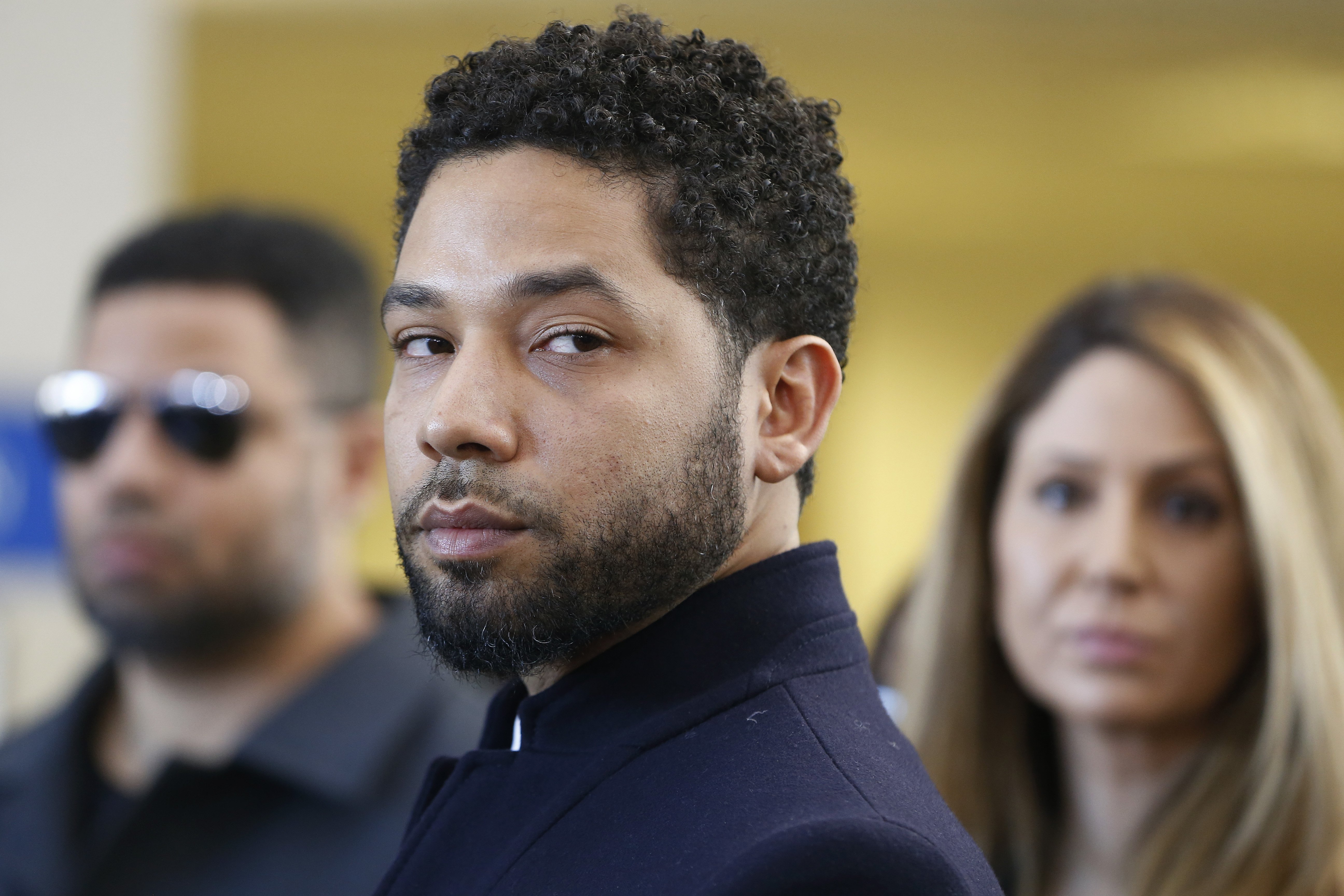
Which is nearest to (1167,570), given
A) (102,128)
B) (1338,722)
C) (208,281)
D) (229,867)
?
(1338,722)

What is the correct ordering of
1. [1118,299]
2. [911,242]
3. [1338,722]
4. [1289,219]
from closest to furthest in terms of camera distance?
[1338,722] < [1118,299] < [1289,219] < [911,242]

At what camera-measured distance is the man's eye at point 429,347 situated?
1.03 meters

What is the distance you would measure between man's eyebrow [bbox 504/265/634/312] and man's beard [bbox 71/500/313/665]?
1.42m

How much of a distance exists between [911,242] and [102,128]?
14.3 feet

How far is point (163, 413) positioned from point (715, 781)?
155cm

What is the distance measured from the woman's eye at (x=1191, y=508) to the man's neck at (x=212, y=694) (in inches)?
52.0

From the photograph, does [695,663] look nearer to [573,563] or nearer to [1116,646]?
→ [573,563]

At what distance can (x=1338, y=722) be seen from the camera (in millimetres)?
1733

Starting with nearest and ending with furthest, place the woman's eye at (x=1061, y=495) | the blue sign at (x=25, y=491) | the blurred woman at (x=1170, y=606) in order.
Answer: the blurred woman at (x=1170, y=606) < the woman's eye at (x=1061, y=495) < the blue sign at (x=25, y=491)

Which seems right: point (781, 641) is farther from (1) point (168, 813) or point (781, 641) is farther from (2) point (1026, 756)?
(1) point (168, 813)

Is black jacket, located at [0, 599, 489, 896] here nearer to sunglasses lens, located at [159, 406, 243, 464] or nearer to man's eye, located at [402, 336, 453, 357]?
sunglasses lens, located at [159, 406, 243, 464]

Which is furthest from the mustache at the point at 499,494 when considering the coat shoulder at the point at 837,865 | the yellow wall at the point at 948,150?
the yellow wall at the point at 948,150

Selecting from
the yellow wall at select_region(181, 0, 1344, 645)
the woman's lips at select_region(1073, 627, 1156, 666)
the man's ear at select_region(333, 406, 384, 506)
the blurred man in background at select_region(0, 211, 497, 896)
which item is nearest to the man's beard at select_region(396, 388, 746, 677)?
the woman's lips at select_region(1073, 627, 1156, 666)

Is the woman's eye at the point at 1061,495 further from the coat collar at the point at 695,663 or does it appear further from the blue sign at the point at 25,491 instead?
the blue sign at the point at 25,491
